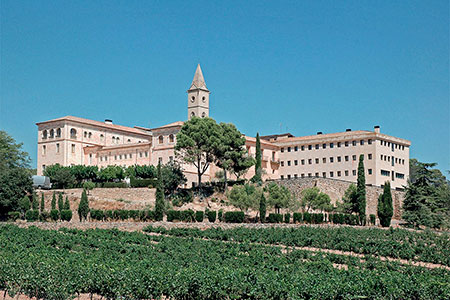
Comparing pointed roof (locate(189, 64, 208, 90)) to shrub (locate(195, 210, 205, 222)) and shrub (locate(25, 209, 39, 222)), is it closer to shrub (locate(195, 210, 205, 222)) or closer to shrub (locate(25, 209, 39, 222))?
shrub (locate(195, 210, 205, 222))

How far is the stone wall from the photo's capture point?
58062mm

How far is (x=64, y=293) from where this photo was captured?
19625 millimetres

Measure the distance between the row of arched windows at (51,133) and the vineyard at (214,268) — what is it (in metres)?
38.8

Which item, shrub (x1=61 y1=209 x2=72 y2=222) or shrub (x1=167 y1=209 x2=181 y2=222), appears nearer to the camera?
shrub (x1=167 y1=209 x2=181 y2=222)

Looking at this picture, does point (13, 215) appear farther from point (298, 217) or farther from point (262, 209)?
point (298, 217)

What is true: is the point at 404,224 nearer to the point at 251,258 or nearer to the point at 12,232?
the point at 251,258

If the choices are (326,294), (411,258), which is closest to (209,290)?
(326,294)

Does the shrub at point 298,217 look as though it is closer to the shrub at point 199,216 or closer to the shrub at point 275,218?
the shrub at point 275,218

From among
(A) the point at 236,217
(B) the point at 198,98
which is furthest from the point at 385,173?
(A) the point at 236,217

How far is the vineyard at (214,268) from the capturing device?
19.7 meters

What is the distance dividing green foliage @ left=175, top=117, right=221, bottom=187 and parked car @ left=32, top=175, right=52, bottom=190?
15.6 meters

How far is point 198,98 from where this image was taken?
74438 millimetres

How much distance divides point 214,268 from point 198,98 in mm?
52137

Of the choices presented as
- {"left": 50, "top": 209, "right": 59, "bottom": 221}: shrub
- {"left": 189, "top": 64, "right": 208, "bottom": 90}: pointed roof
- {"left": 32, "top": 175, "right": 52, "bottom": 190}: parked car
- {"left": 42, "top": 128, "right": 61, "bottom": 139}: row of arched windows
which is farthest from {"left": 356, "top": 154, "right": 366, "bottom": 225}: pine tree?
{"left": 42, "top": 128, "right": 61, "bottom": 139}: row of arched windows
